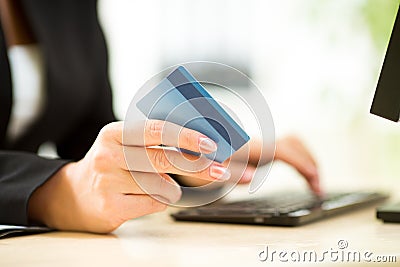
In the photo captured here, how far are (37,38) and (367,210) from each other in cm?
75

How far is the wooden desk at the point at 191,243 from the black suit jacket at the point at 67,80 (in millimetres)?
572

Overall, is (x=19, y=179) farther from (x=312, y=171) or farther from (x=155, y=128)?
(x=312, y=171)

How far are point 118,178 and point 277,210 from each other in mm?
225

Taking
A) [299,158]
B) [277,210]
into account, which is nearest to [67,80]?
[299,158]

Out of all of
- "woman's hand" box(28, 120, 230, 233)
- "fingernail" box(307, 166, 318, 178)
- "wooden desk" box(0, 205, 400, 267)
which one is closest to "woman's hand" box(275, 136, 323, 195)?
"fingernail" box(307, 166, 318, 178)

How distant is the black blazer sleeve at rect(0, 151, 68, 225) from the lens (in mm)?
865

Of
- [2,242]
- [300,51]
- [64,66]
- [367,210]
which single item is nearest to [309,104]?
[300,51]

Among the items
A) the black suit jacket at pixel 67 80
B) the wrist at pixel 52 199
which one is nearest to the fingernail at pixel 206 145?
the wrist at pixel 52 199

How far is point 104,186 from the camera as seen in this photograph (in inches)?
32.6

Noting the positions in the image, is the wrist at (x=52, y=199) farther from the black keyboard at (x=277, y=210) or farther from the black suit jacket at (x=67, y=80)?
the black suit jacket at (x=67, y=80)

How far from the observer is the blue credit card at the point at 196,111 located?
2.44 ft

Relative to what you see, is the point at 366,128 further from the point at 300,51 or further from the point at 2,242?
the point at 2,242

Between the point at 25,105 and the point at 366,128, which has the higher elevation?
the point at 25,105

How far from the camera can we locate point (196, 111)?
0.75 meters
